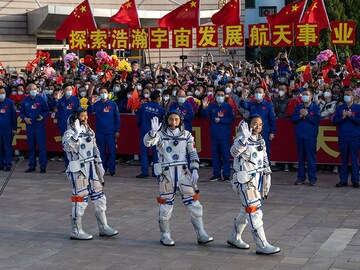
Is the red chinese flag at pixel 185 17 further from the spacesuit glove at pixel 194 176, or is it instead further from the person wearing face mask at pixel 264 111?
the spacesuit glove at pixel 194 176

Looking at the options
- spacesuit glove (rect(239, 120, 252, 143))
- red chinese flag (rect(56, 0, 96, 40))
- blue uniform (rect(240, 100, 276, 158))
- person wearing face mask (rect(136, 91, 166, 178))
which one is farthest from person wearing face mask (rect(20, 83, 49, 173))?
spacesuit glove (rect(239, 120, 252, 143))

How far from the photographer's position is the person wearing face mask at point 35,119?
55.8 ft

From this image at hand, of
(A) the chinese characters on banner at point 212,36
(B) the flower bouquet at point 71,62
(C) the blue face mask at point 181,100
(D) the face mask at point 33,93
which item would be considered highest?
(A) the chinese characters on banner at point 212,36

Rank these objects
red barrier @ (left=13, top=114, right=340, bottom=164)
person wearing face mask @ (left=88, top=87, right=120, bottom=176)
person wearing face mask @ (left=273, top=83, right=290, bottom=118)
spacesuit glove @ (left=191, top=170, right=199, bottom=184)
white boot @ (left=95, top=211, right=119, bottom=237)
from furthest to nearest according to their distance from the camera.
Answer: person wearing face mask @ (left=273, top=83, right=290, bottom=118)
person wearing face mask @ (left=88, top=87, right=120, bottom=176)
red barrier @ (left=13, top=114, right=340, bottom=164)
white boot @ (left=95, top=211, right=119, bottom=237)
spacesuit glove @ (left=191, top=170, right=199, bottom=184)

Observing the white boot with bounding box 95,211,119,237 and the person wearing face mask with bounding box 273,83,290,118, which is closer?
the white boot with bounding box 95,211,119,237

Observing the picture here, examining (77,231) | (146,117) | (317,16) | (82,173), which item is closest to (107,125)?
(146,117)

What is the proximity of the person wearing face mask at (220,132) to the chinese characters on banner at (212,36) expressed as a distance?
4.54 m


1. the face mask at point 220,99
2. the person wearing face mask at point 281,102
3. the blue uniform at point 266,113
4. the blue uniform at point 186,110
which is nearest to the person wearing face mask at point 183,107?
the blue uniform at point 186,110

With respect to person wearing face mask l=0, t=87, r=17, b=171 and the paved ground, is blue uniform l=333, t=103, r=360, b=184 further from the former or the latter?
person wearing face mask l=0, t=87, r=17, b=171

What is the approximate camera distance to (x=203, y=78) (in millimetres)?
21125

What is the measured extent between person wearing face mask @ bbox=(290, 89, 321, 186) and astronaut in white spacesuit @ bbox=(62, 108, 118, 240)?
5050 mm

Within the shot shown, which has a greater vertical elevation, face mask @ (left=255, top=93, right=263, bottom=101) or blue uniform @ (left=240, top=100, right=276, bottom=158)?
face mask @ (left=255, top=93, right=263, bottom=101)

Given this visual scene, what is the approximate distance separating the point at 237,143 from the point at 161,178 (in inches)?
49.2

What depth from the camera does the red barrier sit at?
52.1ft
